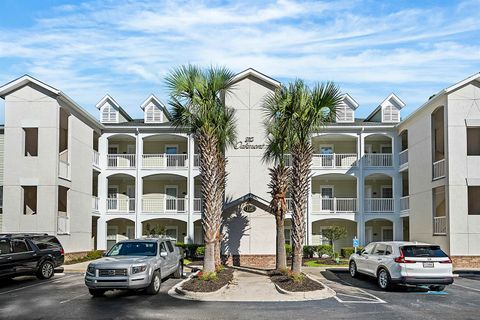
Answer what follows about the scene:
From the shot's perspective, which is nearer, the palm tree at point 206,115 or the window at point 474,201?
the palm tree at point 206,115

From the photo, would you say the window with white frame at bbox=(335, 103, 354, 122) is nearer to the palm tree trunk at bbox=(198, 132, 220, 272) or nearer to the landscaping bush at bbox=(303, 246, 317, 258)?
the landscaping bush at bbox=(303, 246, 317, 258)

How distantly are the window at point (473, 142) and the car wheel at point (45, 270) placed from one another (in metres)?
21.2

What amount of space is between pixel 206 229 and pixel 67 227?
13690 millimetres

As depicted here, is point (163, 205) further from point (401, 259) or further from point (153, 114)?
point (401, 259)

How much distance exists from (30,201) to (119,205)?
7.93 m

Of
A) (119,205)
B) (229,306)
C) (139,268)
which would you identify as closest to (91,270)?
(139,268)

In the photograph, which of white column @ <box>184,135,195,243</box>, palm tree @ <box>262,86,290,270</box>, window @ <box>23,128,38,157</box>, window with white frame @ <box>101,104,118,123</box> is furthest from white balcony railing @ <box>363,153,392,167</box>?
window @ <box>23,128,38,157</box>

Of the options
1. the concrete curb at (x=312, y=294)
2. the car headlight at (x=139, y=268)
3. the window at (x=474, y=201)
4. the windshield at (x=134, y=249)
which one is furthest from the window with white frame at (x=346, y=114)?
the car headlight at (x=139, y=268)

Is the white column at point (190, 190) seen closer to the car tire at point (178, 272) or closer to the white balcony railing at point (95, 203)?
the white balcony railing at point (95, 203)

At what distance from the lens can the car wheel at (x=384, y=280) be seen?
16.9 m

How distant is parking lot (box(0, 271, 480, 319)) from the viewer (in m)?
12.2

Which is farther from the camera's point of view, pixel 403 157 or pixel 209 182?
pixel 403 157

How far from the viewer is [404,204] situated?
34.2 m

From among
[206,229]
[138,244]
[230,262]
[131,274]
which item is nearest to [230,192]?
[230,262]
